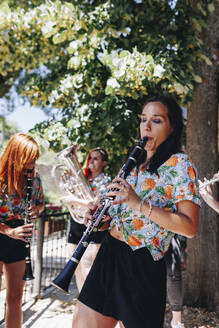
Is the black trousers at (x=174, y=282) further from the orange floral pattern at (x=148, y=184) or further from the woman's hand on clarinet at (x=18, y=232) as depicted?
the orange floral pattern at (x=148, y=184)

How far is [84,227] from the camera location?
12.7 ft

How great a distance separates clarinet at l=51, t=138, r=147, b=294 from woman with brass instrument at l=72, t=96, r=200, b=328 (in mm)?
63

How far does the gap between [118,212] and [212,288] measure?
2.87 meters

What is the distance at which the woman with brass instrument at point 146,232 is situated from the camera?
61.9 inches

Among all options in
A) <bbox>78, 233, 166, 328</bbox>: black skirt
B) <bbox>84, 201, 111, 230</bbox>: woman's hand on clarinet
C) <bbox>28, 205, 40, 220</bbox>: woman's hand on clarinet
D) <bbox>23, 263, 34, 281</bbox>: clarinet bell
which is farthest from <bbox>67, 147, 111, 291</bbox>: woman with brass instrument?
<bbox>78, 233, 166, 328</bbox>: black skirt

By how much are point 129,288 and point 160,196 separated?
0.49m

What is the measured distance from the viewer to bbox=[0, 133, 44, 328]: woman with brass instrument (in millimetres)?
2396

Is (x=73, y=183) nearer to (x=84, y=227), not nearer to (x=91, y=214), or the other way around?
(x=84, y=227)

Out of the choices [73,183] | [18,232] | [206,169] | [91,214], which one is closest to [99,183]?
[73,183]

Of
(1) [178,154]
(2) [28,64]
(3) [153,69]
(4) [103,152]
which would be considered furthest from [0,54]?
(1) [178,154]

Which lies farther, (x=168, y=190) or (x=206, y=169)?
(x=206, y=169)

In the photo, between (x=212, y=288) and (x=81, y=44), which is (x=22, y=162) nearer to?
(x=81, y=44)

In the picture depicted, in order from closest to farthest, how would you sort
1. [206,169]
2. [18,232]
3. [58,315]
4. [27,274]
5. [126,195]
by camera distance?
[126,195]
[18,232]
[27,274]
[58,315]
[206,169]

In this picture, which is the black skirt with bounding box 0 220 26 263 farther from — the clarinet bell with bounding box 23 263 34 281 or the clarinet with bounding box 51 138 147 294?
the clarinet with bounding box 51 138 147 294
